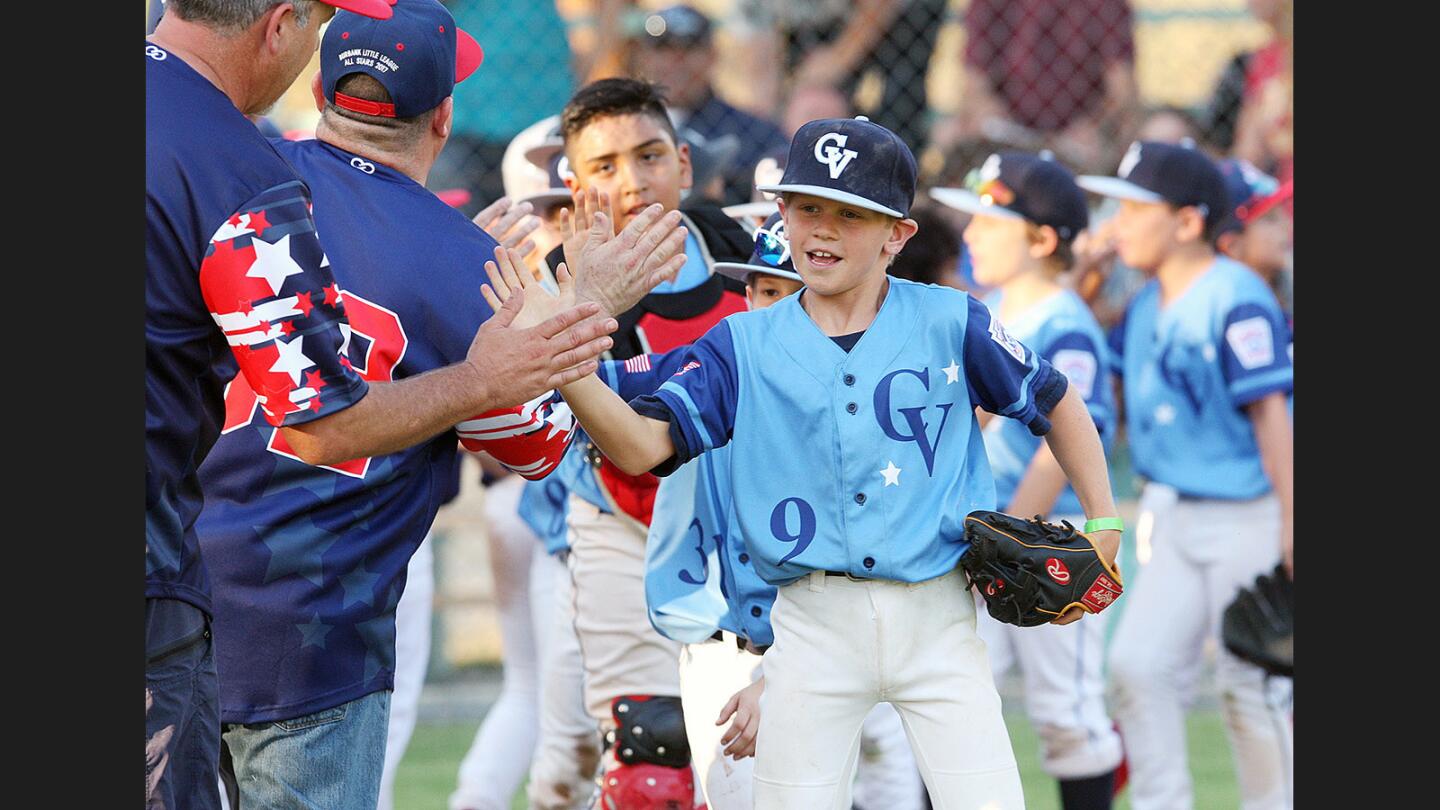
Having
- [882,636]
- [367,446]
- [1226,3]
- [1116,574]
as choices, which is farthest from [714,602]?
[1226,3]

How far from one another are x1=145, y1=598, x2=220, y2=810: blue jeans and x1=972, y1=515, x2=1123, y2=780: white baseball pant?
337 centimetres

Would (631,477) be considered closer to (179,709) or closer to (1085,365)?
(1085,365)

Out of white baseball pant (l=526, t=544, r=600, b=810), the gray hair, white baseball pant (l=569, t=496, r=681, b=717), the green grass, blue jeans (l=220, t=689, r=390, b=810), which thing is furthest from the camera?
the green grass

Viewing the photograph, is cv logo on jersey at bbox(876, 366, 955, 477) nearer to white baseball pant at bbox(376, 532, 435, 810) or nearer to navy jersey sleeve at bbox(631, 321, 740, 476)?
navy jersey sleeve at bbox(631, 321, 740, 476)

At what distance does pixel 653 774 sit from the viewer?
4.32m

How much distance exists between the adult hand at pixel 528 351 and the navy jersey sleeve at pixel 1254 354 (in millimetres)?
3522

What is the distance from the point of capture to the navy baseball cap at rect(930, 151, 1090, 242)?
586 cm

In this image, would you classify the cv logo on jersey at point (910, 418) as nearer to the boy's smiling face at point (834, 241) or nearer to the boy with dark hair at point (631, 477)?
the boy's smiling face at point (834, 241)

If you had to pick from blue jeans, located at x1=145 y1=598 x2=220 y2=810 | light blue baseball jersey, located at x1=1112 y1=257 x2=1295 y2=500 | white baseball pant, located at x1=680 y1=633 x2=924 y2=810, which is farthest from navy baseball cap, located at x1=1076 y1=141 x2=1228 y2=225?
blue jeans, located at x1=145 y1=598 x2=220 y2=810

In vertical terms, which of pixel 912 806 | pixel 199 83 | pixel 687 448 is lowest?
pixel 912 806

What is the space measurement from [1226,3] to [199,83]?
894cm

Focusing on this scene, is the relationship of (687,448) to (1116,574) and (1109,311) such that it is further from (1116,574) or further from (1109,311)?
(1109,311)

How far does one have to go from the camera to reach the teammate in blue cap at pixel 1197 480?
585 centimetres

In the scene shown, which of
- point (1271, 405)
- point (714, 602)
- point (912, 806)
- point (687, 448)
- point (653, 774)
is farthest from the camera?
point (1271, 405)
